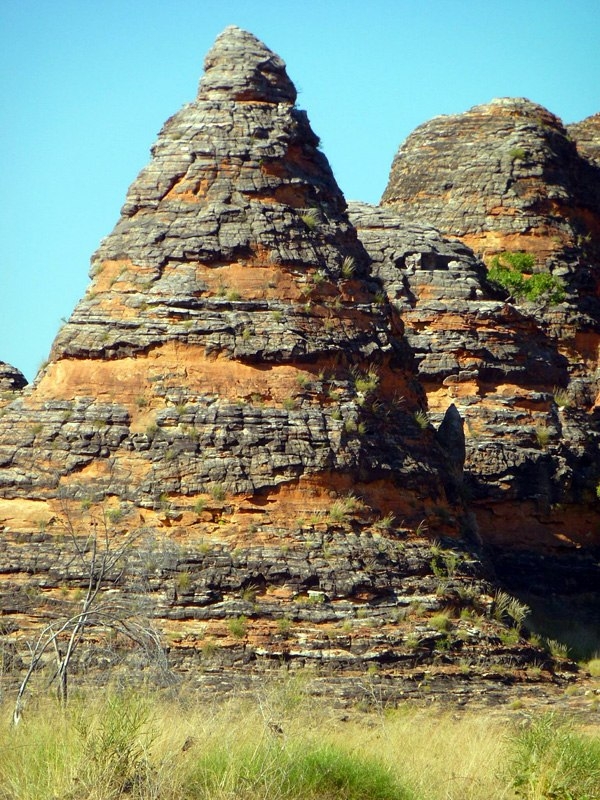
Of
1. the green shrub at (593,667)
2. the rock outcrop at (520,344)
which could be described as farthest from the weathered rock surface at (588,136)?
the green shrub at (593,667)

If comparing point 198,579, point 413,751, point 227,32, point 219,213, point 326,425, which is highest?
point 227,32

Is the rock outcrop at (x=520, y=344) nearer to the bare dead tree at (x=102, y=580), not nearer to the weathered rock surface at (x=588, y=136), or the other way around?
the weathered rock surface at (x=588, y=136)

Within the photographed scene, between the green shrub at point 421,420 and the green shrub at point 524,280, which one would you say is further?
the green shrub at point 524,280

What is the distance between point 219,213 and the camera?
24.2 m

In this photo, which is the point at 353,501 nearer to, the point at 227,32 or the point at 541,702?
the point at 541,702

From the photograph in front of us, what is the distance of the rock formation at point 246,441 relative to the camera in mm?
21531

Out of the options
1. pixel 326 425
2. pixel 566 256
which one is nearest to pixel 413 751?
pixel 326 425

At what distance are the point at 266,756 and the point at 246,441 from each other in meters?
7.44

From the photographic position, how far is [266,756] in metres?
15.7

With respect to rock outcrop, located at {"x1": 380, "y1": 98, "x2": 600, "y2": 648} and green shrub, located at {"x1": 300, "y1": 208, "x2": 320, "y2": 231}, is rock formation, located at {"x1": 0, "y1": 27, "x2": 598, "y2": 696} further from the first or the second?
rock outcrop, located at {"x1": 380, "y1": 98, "x2": 600, "y2": 648}

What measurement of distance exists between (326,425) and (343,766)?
7597mm

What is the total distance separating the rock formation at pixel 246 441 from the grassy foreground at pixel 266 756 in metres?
2.58

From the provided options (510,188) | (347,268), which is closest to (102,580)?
(347,268)

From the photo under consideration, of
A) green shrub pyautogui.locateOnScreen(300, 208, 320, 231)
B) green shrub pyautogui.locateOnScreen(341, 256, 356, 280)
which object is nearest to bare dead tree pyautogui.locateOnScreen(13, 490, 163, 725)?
green shrub pyautogui.locateOnScreen(341, 256, 356, 280)
